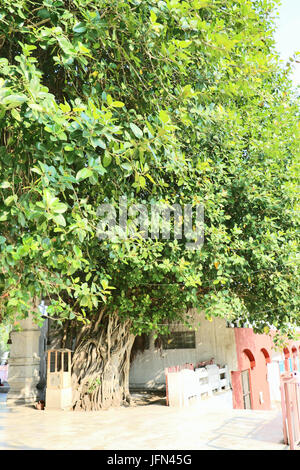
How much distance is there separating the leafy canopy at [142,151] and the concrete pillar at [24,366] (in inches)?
144

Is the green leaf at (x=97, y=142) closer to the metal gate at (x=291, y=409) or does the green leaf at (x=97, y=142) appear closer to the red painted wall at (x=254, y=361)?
the metal gate at (x=291, y=409)

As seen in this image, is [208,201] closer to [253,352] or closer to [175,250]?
[175,250]

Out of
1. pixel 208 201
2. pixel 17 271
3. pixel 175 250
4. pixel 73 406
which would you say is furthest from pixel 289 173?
pixel 73 406

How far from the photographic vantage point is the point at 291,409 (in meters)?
5.28

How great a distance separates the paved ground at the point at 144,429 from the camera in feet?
19.1

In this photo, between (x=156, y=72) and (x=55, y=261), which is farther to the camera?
(x=156, y=72)

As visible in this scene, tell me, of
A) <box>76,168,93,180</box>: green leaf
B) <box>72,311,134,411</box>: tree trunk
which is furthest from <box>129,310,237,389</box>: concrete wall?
<box>76,168,93,180</box>: green leaf

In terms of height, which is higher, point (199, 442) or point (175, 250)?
point (175, 250)

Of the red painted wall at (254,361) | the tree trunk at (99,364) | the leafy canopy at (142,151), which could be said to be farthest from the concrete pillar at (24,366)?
the red painted wall at (254,361)

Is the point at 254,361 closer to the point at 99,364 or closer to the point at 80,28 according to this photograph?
the point at 99,364

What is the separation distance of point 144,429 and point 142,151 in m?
5.57

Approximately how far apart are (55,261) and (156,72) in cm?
258

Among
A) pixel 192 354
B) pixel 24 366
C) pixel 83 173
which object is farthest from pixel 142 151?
pixel 192 354

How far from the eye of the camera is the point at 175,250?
22.7 feet
